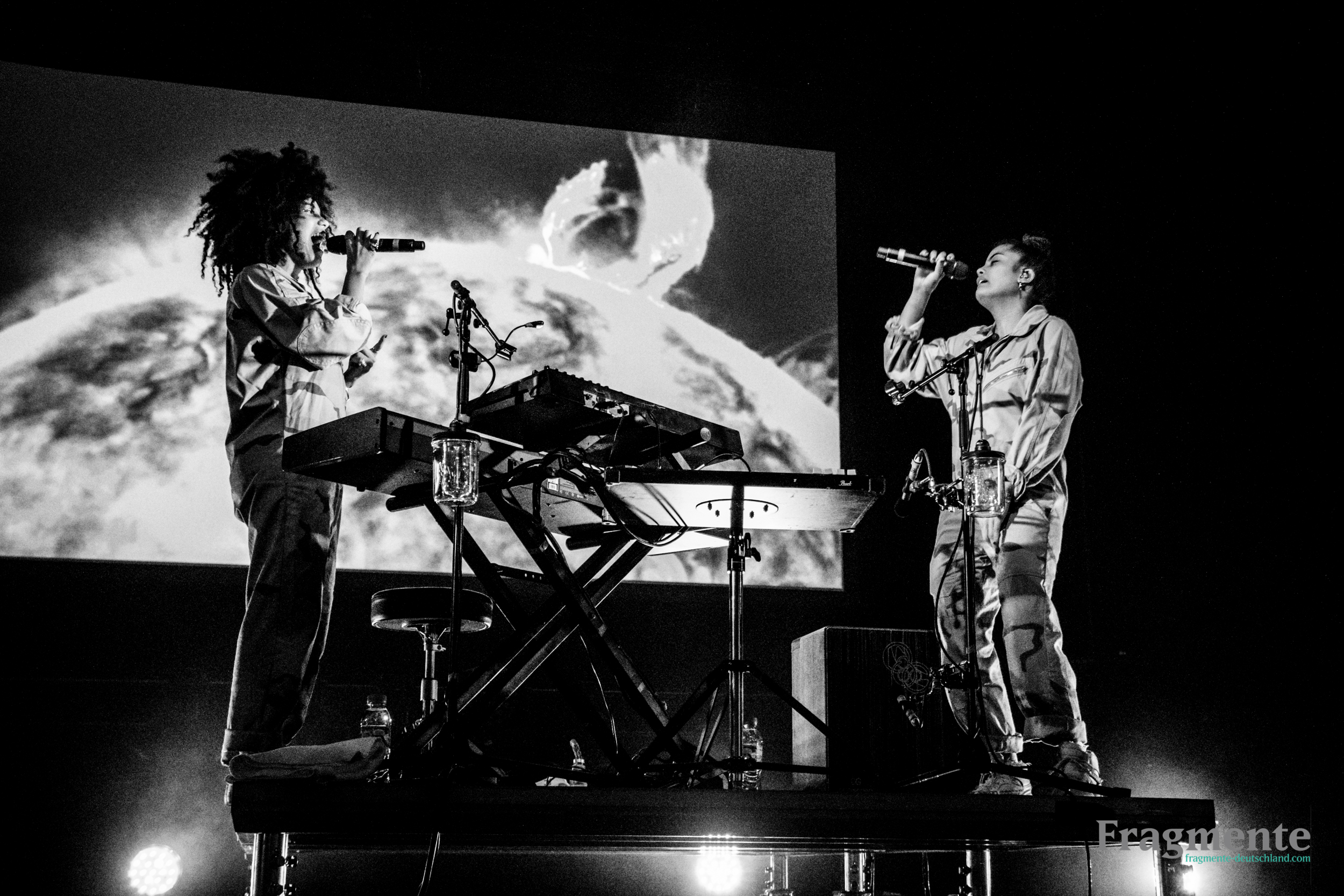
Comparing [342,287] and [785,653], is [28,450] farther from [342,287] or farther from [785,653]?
[785,653]

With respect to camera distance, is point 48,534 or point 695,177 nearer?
point 48,534

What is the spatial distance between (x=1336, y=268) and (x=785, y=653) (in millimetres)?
2921

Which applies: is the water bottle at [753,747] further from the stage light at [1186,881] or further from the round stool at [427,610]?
the stage light at [1186,881]

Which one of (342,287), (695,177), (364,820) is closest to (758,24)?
(695,177)

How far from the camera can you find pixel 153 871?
3.89 m

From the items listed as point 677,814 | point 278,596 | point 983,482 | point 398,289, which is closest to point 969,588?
point 983,482

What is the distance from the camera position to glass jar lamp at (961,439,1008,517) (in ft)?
9.28

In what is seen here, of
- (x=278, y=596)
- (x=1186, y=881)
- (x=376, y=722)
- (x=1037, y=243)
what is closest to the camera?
(x=1186, y=881)

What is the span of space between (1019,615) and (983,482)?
1.52 m

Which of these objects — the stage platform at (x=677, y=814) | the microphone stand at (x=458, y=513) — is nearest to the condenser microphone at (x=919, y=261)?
the microphone stand at (x=458, y=513)

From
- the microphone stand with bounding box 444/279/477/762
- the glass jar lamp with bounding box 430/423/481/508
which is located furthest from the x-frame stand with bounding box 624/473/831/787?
the glass jar lamp with bounding box 430/423/481/508

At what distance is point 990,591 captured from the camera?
4.16 meters

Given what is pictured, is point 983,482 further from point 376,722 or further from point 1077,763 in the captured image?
point 376,722

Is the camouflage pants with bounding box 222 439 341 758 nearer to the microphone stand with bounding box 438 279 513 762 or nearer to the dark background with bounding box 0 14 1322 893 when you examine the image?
the dark background with bounding box 0 14 1322 893
